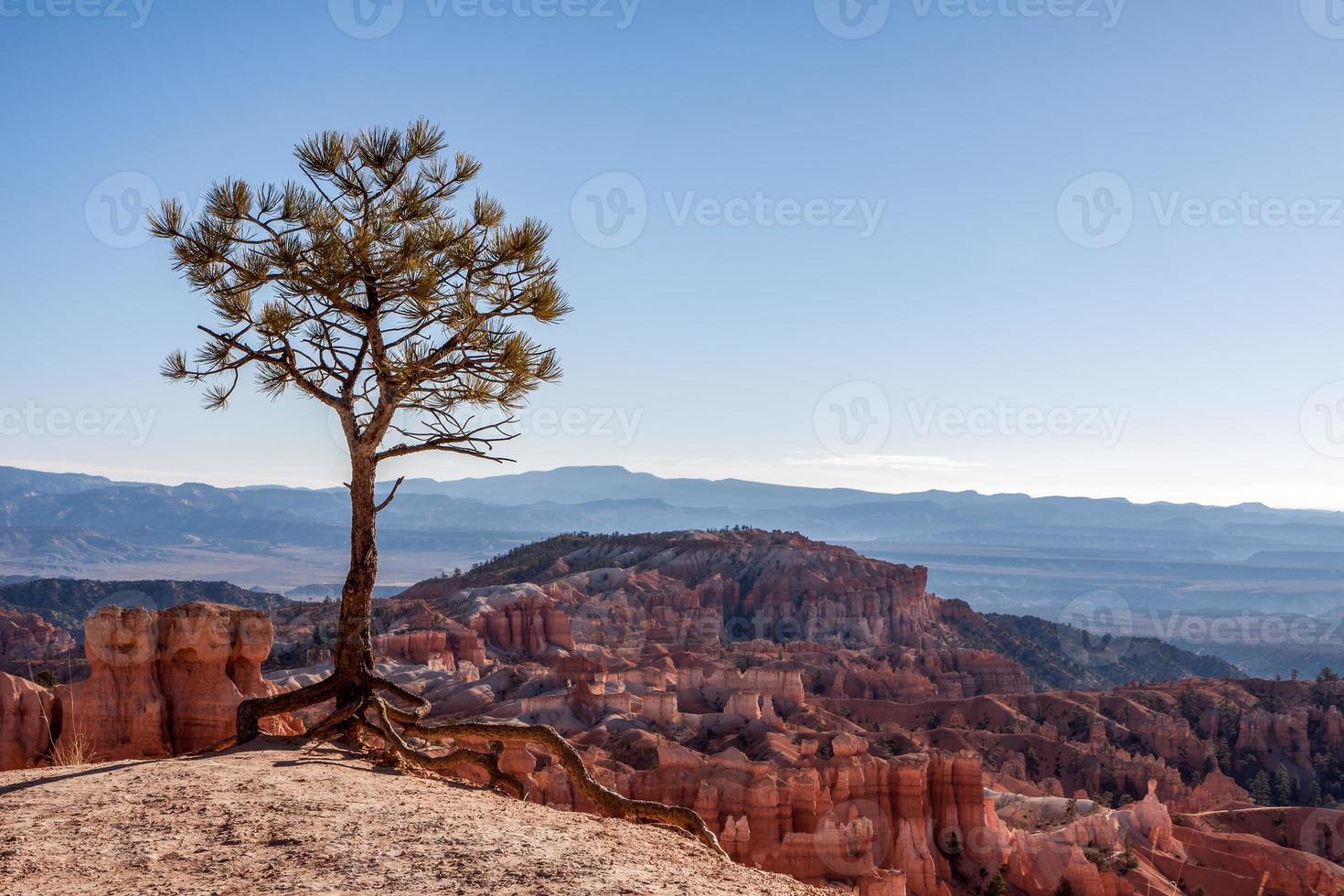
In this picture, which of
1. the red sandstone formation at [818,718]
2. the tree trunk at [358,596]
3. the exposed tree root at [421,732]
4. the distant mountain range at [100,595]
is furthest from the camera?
the distant mountain range at [100,595]

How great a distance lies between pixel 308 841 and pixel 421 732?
13.0 feet

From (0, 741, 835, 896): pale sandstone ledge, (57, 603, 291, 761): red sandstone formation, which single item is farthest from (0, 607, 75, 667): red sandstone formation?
(0, 741, 835, 896): pale sandstone ledge

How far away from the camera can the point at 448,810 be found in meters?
8.39

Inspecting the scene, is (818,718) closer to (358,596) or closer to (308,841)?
(358,596)

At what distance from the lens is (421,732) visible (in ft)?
36.6

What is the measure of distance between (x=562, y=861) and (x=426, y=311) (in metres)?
6.40

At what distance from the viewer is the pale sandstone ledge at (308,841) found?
6504 mm

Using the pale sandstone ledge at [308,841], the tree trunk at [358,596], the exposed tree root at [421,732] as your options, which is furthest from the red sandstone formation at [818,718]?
the pale sandstone ledge at [308,841]

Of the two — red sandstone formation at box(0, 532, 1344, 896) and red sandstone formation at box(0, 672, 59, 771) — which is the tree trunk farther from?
red sandstone formation at box(0, 672, 59, 771)

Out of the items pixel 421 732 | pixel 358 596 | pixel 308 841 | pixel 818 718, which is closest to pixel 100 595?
pixel 818 718

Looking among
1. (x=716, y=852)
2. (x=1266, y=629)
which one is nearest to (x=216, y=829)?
(x=716, y=852)

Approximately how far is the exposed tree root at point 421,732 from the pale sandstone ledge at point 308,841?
2.71 ft

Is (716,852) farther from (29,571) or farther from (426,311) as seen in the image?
(29,571)

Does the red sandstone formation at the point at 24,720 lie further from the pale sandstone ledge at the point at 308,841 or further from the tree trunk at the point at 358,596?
the pale sandstone ledge at the point at 308,841
